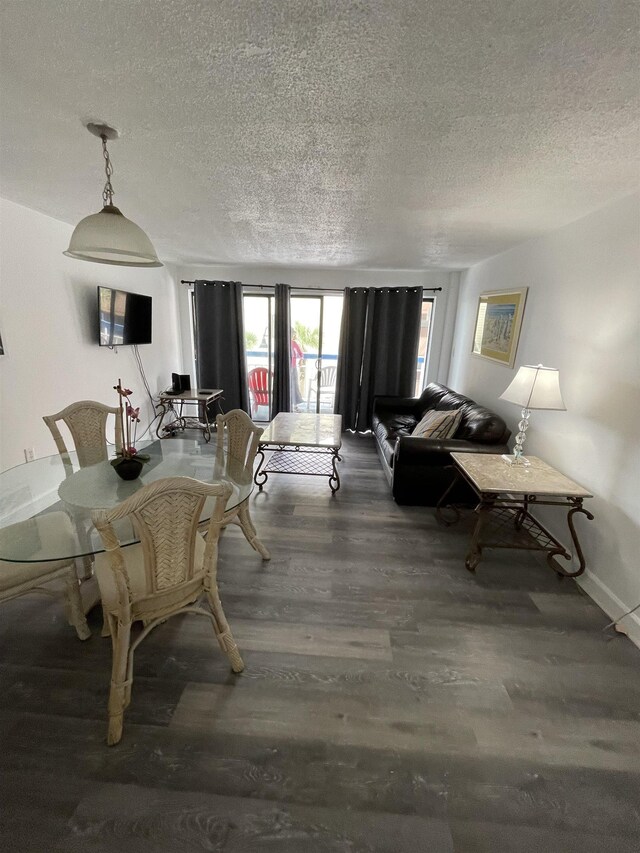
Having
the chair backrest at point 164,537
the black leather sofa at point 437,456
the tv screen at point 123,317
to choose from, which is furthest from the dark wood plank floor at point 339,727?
the tv screen at point 123,317

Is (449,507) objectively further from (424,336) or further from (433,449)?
(424,336)

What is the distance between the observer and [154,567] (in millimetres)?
1333

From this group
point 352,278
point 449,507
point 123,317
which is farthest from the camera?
point 352,278

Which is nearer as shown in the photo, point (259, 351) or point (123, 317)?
point (123, 317)

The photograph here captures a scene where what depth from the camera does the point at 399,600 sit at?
2.06 meters

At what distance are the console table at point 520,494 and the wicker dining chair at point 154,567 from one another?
1.64 m

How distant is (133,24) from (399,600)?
266 cm

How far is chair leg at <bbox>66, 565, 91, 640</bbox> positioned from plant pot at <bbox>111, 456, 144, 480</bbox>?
19.4 inches

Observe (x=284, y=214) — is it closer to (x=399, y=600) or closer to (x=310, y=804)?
(x=399, y=600)

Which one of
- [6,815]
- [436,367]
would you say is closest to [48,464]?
[6,815]

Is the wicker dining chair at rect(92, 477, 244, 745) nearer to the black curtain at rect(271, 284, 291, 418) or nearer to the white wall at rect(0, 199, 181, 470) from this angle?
the white wall at rect(0, 199, 181, 470)

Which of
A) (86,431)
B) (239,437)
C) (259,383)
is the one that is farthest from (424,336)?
(86,431)

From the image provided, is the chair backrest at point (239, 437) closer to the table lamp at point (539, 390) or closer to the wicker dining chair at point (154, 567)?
the wicker dining chair at point (154, 567)

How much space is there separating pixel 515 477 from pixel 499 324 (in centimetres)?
203
